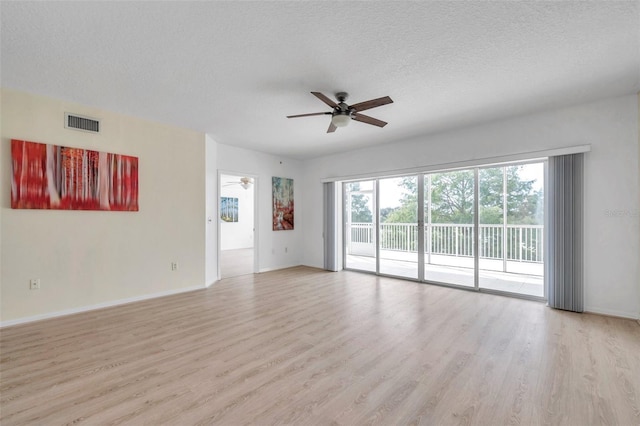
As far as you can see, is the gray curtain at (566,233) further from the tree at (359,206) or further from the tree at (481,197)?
the tree at (359,206)

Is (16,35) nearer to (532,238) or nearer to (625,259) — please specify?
(625,259)

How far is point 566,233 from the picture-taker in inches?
140

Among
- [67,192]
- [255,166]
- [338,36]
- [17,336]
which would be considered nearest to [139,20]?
[338,36]

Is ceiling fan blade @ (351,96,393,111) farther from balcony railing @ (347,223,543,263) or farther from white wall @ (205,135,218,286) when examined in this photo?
white wall @ (205,135,218,286)

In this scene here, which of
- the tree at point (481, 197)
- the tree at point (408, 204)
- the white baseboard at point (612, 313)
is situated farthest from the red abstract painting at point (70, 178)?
the white baseboard at point (612, 313)

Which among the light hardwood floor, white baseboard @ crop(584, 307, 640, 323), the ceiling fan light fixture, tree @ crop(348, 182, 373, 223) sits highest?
the ceiling fan light fixture

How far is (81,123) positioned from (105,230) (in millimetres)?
1382

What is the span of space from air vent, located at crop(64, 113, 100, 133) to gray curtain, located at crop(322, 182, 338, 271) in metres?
4.13

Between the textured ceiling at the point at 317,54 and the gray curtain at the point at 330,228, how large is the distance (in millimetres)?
2715

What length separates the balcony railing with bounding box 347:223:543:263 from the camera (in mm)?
4688

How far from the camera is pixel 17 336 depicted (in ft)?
9.09

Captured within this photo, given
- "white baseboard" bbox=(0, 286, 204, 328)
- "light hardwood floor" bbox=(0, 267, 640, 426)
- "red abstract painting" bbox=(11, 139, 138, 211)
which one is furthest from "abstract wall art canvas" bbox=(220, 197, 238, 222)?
"light hardwood floor" bbox=(0, 267, 640, 426)

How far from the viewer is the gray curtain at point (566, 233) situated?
348 cm

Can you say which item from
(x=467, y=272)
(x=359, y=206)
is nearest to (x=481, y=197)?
(x=467, y=272)
